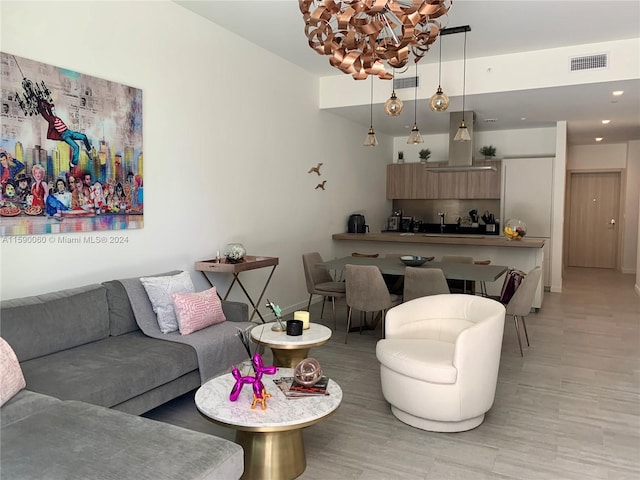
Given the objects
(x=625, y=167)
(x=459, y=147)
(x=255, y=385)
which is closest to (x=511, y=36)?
(x=459, y=147)

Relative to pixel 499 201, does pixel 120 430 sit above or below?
below

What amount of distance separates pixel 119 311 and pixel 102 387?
3.21 ft

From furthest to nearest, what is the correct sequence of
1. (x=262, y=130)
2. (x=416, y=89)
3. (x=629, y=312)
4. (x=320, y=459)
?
(x=629, y=312), (x=416, y=89), (x=262, y=130), (x=320, y=459)

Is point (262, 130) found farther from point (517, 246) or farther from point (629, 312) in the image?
point (629, 312)

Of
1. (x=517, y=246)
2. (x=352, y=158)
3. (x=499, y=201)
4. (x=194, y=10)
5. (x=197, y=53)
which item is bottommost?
(x=517, y=246)

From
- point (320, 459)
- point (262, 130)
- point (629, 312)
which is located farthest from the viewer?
point (629, 312)

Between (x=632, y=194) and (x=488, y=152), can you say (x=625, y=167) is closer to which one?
(x=632, y=194)

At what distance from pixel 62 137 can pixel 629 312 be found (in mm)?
6912

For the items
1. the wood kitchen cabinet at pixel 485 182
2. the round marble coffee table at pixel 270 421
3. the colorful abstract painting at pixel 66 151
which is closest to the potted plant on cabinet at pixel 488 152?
the wood kitchen cabinet at pixel 485 182

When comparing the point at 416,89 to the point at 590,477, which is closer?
the point at 590,477

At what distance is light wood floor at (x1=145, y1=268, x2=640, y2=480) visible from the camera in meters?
2.71

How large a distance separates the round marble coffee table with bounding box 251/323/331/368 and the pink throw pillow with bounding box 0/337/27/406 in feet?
4.76

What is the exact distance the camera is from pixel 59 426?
2094 millimetres

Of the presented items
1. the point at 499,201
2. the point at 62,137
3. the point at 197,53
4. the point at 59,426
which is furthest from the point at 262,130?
the point at 499,201
